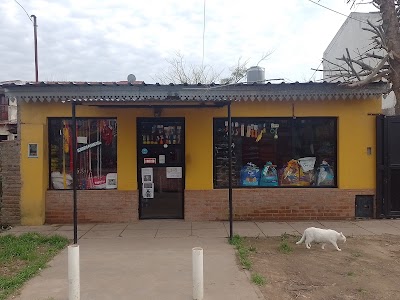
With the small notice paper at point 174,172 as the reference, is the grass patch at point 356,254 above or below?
below

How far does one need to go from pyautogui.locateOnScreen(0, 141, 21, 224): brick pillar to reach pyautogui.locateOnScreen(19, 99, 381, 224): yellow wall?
126 mm

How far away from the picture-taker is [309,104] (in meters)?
9.20

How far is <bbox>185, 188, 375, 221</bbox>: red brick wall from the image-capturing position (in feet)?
30.1

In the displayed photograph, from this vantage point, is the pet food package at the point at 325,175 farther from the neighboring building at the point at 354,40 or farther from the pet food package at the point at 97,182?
the neighboring building at the point at 354,40

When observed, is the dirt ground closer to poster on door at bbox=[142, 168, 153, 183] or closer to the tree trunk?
poster on door at bbox=[142, 168, 153, 183]

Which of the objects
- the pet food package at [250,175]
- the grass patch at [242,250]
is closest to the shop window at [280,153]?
the pet food package at [250,175]

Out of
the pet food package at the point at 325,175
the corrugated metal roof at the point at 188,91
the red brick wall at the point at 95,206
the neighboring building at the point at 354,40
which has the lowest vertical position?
the red brick wall at the point at 95,206

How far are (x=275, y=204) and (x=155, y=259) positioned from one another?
12.3 ft

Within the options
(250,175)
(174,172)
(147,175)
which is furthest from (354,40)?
(147,175)

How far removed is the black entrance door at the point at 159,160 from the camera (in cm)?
926

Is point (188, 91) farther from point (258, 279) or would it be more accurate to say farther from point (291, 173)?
point (258, 279)

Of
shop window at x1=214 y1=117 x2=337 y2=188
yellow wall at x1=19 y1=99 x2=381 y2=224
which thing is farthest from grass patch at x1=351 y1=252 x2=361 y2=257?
shop window at x1=214 y1=117 x2=337 y2=188

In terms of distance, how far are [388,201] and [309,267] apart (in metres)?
4.21

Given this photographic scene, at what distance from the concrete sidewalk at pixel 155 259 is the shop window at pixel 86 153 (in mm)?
1028
